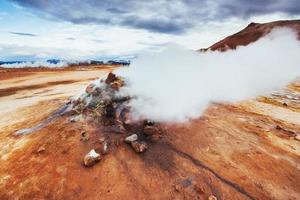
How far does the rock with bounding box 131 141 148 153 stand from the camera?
485cm

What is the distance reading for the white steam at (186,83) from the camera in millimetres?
6242

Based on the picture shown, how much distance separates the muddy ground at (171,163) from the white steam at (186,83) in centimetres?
64

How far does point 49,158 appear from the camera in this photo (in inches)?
199

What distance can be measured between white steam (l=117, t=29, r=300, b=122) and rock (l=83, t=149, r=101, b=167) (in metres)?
1.55

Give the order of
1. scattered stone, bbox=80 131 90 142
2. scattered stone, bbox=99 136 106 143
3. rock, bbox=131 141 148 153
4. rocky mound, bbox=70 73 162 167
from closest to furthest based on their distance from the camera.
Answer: rock, bbox=131 141 148 153 → rocky mound, bbox=70 73 162 167 → scattered stone, bbox=99 136 106 143 → scattered stone, bbox=80 131 90 142

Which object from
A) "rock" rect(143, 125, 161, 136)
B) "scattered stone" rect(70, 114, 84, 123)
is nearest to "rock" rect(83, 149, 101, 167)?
"rock" rect(143, 125, 161, 136)

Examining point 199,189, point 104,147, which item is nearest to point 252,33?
point 104,147

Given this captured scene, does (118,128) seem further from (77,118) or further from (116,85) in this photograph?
(116,85)

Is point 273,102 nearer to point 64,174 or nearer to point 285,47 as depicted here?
point 64,174

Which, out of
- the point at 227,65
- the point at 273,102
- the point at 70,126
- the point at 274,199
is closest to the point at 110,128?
the point at 70,126

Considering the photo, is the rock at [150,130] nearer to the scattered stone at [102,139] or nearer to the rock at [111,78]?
the scattered stone at [102,139]

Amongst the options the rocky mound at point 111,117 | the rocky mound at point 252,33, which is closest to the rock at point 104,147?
the rocky mound at point 111,117

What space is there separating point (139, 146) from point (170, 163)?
71 cm

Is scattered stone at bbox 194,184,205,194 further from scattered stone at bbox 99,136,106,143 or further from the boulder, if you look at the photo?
scattered stone at bbox 99,136,106,143
